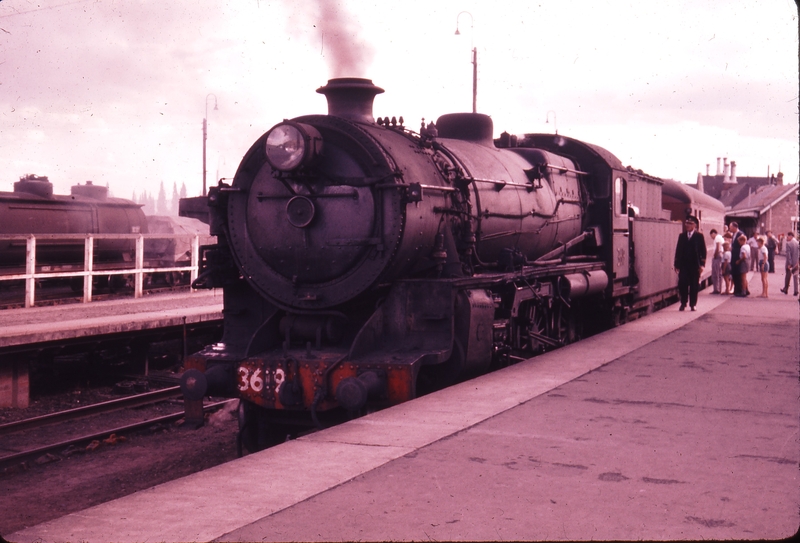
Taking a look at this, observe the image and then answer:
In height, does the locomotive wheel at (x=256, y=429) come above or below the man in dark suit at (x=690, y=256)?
below

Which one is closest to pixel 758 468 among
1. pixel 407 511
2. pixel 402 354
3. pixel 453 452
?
A: pixel 453 452

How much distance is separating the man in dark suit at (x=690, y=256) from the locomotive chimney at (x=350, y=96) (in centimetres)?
872

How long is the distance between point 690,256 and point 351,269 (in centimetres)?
920

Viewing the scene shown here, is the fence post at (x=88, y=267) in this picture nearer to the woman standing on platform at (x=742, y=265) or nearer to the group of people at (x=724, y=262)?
the group of people at (x=724, y=262)

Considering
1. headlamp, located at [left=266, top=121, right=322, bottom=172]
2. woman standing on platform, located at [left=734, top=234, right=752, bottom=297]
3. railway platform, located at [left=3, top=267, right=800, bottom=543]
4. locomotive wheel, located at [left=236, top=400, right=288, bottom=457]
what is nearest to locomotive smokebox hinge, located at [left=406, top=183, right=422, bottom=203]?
headlamp, located at [left=266, top=121, right=322, bottom=172]

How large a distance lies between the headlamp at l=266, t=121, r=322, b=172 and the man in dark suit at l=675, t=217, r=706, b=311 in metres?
9.49

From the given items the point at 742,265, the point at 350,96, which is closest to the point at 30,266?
the point at 350,96

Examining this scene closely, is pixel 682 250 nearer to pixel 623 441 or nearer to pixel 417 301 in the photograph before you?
pixel 417 301

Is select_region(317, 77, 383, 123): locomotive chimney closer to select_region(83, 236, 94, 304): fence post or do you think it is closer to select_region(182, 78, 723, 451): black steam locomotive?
select_region(182, 78, 723, 451): black steam locomotive

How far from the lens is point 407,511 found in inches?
140

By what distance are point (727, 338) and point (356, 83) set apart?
613 centimetres

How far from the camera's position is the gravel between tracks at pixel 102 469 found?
6402 millimetres

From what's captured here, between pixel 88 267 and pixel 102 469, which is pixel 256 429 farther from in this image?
pixel 88 267

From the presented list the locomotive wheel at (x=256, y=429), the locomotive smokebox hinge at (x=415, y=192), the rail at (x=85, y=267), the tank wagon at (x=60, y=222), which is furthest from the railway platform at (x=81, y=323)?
the locomotive smokebox hinge at (x=415, y=192)
